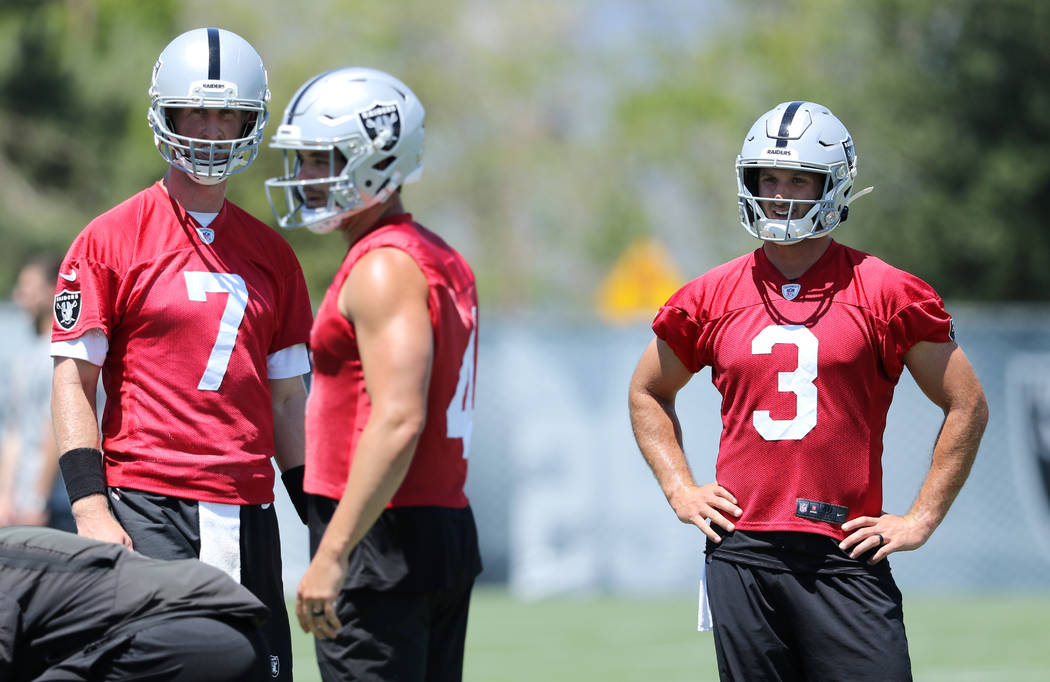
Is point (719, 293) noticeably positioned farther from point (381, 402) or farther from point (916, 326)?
point (381, 402)

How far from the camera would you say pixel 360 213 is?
3787 millimetres

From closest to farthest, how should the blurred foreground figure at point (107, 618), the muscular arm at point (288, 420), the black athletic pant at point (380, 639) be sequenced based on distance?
the blurred foreground figure at point (107, 618) → the black athletic pant at point (380, 639) → the muscular arm at point (288, 420)

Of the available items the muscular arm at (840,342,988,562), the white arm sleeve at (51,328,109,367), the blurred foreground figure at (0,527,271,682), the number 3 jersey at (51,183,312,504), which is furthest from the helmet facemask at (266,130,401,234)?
the muscular arm at (840,342,988,562)

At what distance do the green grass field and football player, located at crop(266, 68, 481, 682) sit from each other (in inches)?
185

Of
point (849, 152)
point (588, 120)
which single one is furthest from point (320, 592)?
point (588, 120)

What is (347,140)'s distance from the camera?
12.0 feet

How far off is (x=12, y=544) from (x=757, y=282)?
2.23 meters

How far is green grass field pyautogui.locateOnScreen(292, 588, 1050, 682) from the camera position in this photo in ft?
27.5

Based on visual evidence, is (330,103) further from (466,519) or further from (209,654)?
(209,654)

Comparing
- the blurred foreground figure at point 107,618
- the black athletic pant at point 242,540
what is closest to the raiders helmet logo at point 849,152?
the black athletic pant at point 242,540

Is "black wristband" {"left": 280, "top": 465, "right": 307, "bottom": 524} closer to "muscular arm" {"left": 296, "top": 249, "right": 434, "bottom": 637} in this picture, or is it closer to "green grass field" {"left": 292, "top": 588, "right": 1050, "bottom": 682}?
"muscular arm" {"left": 296, "top": 249, "right": 434, "bottom": 637}

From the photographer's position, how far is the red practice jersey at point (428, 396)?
3596 mm

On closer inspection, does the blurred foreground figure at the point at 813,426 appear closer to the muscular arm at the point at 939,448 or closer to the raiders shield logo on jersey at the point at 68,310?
the muscular arm at the point at 939,448

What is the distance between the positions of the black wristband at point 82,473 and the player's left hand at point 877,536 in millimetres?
2152
